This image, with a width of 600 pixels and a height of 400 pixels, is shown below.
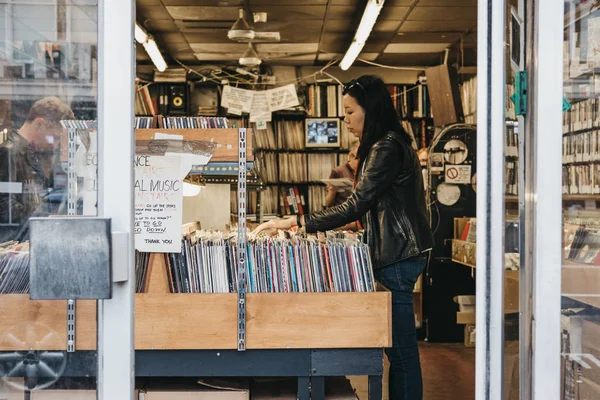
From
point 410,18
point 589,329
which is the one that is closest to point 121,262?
point 589,329

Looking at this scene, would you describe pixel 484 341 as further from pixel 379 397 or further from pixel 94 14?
pixel 94 14

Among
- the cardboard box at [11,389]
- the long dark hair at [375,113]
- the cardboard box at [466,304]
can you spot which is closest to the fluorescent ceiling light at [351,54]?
the cardboard box at [466,304]

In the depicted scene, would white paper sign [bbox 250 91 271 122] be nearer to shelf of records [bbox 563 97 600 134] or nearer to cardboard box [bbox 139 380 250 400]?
cardboard box [bbox 139 380 250 400]

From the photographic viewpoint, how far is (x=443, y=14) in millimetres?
6066

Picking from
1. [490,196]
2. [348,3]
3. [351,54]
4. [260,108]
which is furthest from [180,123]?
[351,54]

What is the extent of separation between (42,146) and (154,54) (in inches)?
211

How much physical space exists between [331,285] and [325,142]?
17.2 feet

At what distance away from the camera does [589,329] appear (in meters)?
1.73

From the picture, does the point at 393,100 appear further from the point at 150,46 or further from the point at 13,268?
the point at 13,268

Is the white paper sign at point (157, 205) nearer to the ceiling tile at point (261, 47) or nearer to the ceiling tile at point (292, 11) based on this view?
the ceiling tile at point (292, 11)

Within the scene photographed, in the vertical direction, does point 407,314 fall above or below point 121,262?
below

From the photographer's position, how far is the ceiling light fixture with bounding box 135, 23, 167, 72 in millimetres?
5797

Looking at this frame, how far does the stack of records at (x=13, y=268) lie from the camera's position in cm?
160

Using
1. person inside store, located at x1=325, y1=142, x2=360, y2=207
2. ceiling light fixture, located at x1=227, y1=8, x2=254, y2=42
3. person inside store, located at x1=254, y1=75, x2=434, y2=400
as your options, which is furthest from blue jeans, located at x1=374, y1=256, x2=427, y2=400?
ceiling light fixture, located at x1=227, y1=8, x2=254, y2=42
